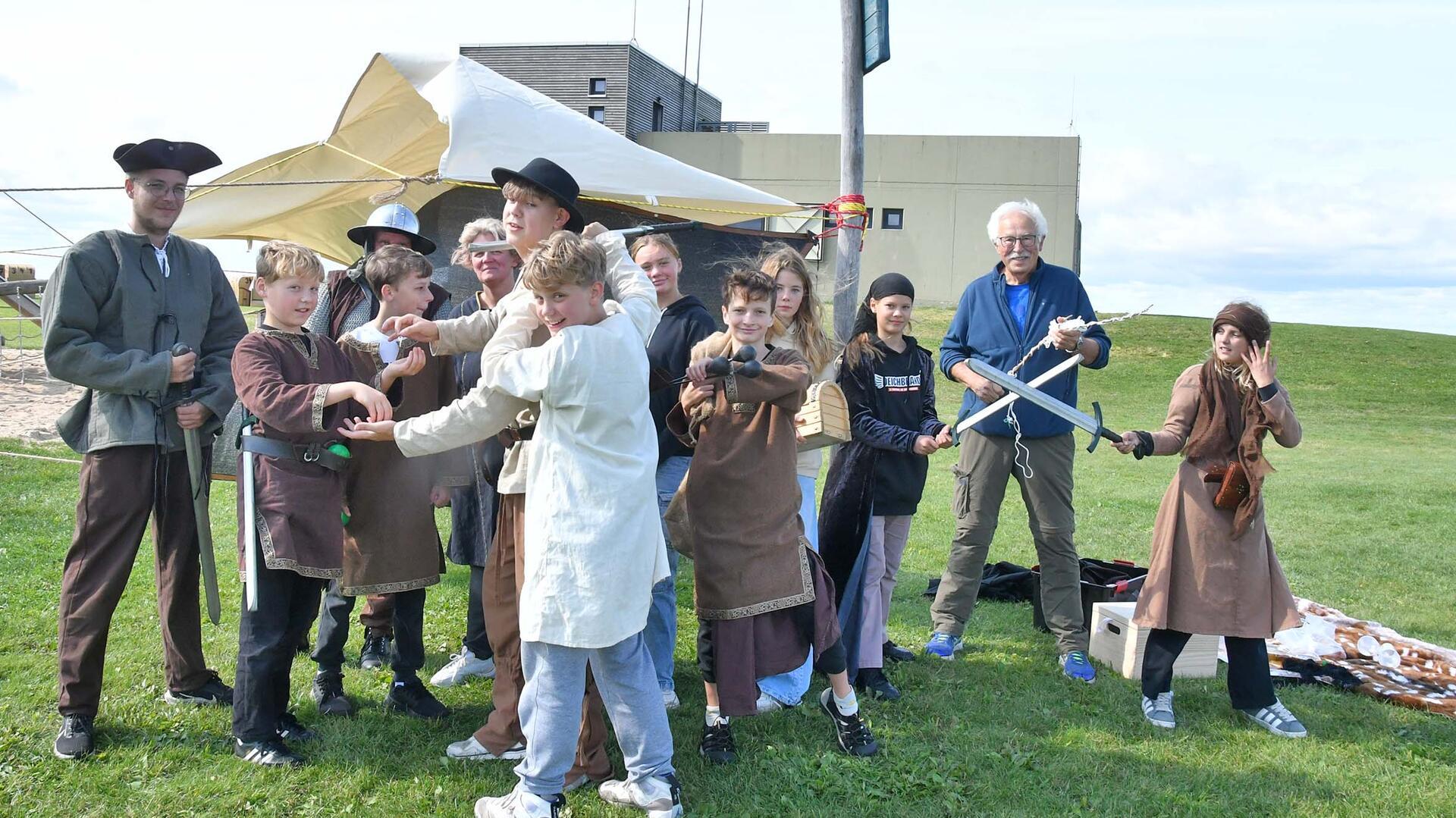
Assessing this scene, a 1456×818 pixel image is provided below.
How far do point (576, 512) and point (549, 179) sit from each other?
116 centimetres

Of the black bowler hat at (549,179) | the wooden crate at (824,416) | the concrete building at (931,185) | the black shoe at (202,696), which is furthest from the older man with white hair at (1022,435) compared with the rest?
the concrete building at (931,185)

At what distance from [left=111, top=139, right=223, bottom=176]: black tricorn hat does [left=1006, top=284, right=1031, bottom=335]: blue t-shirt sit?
342cm

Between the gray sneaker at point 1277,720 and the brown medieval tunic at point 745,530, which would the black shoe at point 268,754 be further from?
the gray sneaker at point 1277,720

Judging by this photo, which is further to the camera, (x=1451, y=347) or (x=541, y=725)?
(x=1451, y=347)

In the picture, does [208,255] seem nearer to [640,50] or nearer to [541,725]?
[541,725]

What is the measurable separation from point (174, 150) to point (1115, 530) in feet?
24.6

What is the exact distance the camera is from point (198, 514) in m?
3.63

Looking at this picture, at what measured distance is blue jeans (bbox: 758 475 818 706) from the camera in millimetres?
3955

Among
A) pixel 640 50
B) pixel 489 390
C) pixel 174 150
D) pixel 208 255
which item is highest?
pixel 640 50

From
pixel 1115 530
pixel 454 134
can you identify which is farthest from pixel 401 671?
pixel 1115 530

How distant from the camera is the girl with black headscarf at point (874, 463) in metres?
4.03

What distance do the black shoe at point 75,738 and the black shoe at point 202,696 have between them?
0.36 m

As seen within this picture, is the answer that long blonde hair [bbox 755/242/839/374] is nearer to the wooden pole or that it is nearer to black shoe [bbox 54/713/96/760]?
the wooden pole

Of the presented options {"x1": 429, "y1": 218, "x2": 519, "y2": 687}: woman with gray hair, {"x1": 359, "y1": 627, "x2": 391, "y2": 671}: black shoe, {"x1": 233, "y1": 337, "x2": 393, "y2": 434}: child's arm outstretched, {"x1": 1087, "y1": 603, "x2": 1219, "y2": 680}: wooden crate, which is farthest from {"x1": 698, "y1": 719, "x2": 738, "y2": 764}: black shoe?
{"x1": 1087, "y1": 603, "x2": 1219, "y2": 680}: wooden crate
